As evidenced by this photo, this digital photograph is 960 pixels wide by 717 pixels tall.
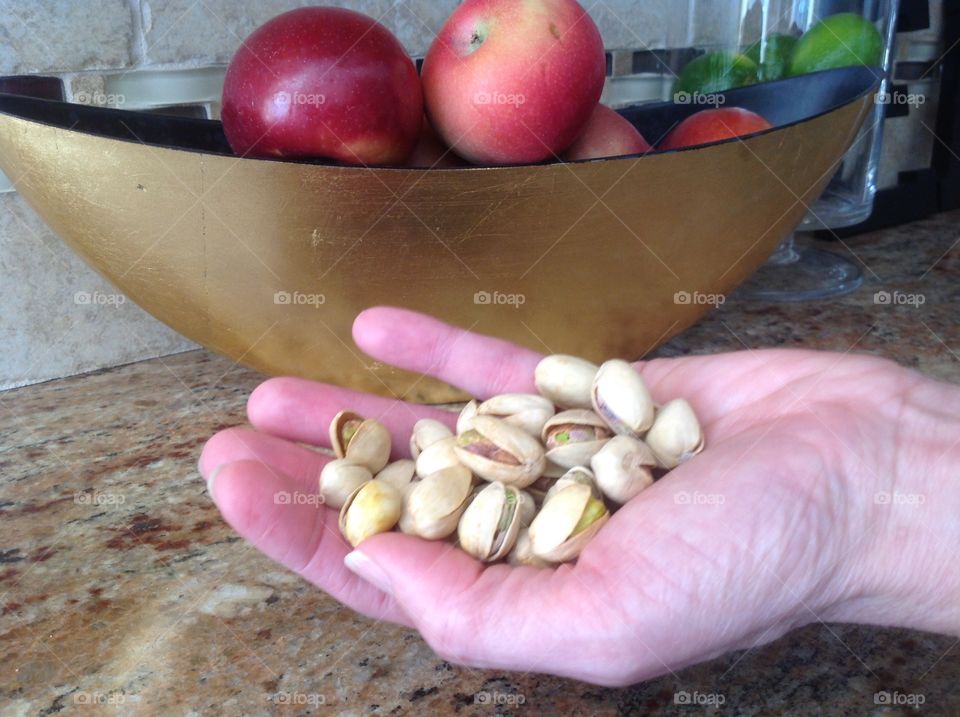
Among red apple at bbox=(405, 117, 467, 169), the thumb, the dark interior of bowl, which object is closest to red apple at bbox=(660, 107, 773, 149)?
the dark interior of bowl

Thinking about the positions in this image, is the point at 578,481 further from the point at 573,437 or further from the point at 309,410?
the point at 309,410

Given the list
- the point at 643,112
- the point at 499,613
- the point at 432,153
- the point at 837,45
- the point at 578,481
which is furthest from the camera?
the point at 837,45

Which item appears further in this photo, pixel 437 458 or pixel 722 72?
pixel 722 72

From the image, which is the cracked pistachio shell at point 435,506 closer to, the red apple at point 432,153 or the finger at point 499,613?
the finger at point 499,613

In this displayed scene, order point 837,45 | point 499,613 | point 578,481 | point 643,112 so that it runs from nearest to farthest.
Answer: point 499,613 < point 578,481 < point 643,112 < point 837,45

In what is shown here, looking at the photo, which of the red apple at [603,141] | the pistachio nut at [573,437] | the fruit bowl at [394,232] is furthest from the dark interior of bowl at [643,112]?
the pistachio nut at [573,437]

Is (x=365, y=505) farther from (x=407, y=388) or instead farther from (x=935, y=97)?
(x=935, y=97)

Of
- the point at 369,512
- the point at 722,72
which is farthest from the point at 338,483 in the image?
the point at 722,72
